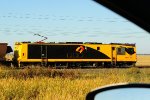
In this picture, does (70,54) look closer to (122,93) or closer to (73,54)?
(73,54)

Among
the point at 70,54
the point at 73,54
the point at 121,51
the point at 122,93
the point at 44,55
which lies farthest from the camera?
the point at 121,51

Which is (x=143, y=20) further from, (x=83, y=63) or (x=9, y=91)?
(x=83, y=63)

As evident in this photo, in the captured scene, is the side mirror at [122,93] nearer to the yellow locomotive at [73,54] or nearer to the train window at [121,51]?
the yellow locomotive at [73,54]

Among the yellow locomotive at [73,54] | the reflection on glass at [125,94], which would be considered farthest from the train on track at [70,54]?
the reflection on glass at [125,94]

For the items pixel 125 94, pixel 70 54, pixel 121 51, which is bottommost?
pixel 125 94

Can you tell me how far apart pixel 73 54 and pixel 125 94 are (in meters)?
46.5

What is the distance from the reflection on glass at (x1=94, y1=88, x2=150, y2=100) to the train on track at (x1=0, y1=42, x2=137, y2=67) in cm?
4471

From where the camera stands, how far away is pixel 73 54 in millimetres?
48562

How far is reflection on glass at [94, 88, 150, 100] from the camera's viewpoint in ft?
6.49

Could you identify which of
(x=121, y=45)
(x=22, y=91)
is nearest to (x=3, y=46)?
(x=121, y=45)

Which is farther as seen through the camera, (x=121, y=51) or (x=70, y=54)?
(x=121, y=51)

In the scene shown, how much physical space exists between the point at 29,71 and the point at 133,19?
1044 inches

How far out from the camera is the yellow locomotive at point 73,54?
4709 centimetres

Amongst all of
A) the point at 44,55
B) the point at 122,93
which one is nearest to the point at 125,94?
the point at 122,93
